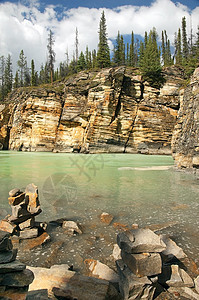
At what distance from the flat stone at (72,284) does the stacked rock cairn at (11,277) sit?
0.59ft

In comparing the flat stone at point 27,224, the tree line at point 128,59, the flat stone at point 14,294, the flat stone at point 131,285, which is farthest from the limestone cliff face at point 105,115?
the flat stone at point 14,294

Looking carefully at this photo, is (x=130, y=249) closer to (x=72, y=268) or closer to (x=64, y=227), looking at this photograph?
(x=72, y=268)

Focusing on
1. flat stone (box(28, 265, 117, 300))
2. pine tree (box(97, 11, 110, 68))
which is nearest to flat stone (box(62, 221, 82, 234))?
flat stone (box(28, 265, 117, 300))

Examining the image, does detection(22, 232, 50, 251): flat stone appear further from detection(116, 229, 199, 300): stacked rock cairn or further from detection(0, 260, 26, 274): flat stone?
detection(116, 229, 199, 300): stacked rock cairn

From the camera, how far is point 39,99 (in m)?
42.3

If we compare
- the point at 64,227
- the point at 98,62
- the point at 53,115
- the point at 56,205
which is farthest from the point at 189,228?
the point at 98,62

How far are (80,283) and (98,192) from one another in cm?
646

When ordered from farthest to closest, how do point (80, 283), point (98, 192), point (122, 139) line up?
1. point (122, 139)
2. point (98, 192)
3. point (80, 283)

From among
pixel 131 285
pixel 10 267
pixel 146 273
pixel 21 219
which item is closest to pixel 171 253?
pixel 146 273

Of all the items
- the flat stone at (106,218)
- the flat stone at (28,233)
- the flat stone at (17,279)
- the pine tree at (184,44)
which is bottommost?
the flat stone at (106,218)

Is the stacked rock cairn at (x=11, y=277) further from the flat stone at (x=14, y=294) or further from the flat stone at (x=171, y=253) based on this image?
the flat stone at (x=171, y=253)

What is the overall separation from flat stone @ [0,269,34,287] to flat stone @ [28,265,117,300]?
→ 149mm

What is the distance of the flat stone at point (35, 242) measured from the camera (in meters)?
3.94

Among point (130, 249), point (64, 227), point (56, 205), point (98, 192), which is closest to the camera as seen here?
point (130, 249)
